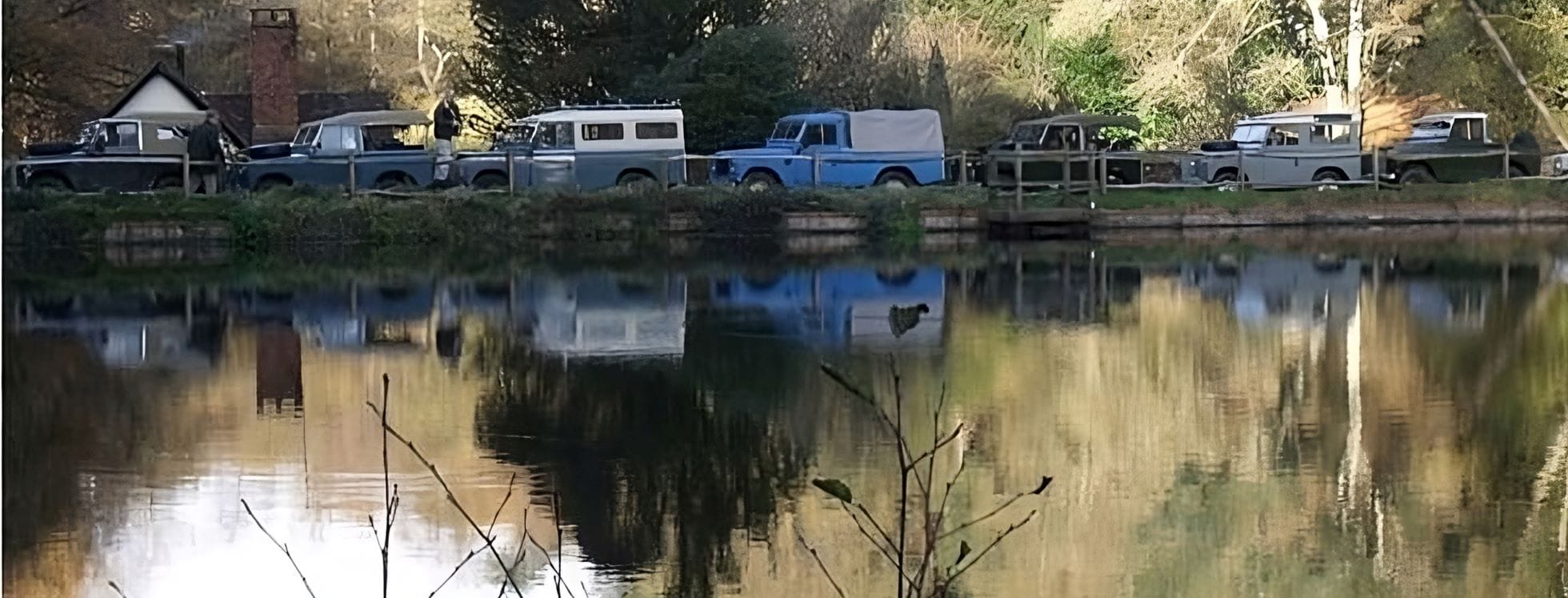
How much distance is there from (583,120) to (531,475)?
23207 mm

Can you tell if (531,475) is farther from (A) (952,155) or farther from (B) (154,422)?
(A) (952,155)

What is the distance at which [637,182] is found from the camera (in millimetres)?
32281

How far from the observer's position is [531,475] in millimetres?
10094

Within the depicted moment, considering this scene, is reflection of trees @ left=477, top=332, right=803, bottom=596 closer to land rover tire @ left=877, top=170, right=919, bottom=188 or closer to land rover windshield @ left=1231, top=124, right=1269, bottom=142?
land rover tire @ left=877, top=170, right=919, bottom=188

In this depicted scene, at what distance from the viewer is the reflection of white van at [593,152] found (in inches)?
1292

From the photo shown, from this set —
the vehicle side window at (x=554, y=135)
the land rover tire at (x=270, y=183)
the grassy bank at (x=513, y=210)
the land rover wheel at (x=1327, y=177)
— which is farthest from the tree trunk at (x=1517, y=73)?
the land rover tire at (x=270, y=183)

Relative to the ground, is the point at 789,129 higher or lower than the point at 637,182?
higher

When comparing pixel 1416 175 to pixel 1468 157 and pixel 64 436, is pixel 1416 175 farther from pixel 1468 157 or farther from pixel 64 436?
pixel 64 436

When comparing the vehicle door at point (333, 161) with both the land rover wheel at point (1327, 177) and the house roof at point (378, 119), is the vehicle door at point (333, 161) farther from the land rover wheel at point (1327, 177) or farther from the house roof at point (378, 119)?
the land rover wheel at point (1327, 177)

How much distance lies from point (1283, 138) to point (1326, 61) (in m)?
5.43

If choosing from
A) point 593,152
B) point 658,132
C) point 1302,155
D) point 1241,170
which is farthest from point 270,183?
point 1302,155

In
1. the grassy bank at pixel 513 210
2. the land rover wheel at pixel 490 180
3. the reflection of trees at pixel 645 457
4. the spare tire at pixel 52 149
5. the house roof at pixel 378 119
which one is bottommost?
the reflection of trees at pixel 645 457

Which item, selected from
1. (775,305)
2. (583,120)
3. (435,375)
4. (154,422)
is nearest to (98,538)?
(154,422)

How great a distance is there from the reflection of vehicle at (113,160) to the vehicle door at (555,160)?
578 centimetres
